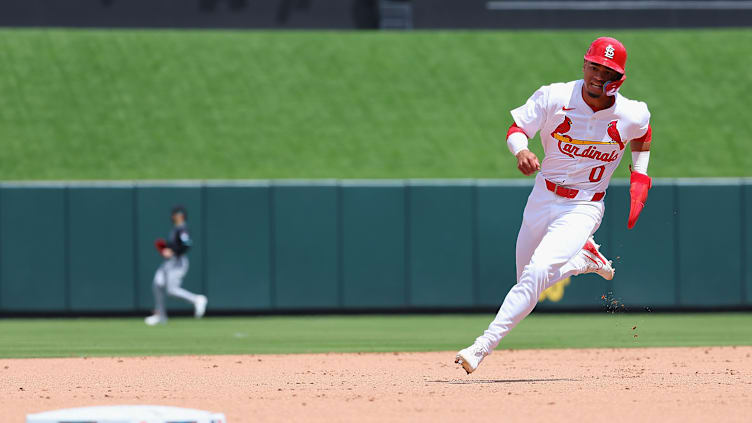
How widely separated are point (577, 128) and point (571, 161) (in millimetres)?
225

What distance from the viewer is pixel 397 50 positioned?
21297mm

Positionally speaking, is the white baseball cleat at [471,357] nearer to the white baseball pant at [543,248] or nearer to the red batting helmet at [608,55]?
the white baseball pant at [543,248]

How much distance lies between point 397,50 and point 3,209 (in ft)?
29.1

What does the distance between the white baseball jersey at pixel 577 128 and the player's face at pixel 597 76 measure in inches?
5.4

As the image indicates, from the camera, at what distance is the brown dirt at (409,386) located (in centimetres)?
593

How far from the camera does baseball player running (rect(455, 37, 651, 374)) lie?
712 cm

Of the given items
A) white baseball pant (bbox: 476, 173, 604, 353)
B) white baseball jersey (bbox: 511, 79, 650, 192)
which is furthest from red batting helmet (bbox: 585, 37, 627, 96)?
white baseball pant (bbox: 476, 173, 604, 353)

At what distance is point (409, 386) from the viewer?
716 centimetres

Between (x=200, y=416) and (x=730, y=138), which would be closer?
(x=200, y=416)

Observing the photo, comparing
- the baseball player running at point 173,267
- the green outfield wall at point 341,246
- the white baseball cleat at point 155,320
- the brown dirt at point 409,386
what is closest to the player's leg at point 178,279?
the baseball player running at point 173,267

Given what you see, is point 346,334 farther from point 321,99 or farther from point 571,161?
point 321,99

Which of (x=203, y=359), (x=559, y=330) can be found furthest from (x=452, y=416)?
(x=559, y=330)

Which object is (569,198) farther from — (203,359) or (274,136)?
(274,136)

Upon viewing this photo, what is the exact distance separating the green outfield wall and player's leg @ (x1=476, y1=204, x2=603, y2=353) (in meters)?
7.78
